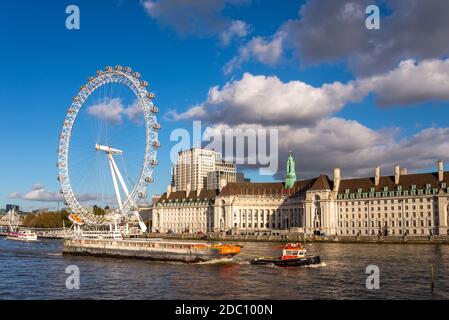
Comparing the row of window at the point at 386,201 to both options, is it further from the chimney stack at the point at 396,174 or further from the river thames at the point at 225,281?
the river thames at the point at 225,281

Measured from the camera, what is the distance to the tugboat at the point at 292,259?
61.1m

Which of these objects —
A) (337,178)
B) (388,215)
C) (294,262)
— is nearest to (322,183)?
(337,178)

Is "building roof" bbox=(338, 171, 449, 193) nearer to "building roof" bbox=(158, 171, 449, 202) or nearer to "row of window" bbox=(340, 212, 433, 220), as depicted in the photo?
"building roof" bbox=(158, 171, 449, 202)

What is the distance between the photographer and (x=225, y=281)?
4912 centimetres

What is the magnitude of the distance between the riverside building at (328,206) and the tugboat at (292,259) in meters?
74.2

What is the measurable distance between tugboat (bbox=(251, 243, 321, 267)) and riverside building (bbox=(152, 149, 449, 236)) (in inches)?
2921

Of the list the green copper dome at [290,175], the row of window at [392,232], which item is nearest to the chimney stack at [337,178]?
the row of window at [392,232]

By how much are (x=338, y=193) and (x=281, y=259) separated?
302 ft

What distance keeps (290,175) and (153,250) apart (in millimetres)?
112144

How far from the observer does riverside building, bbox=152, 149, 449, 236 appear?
428ft

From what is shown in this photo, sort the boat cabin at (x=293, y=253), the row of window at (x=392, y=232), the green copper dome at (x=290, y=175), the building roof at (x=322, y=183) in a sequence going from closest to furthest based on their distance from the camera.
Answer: the boat cabin at (x=293, y=253) → the row of window at (x=392, y=232) → the building roof at (x=322, y=183) → the green copper dome at (x=290, y=175)

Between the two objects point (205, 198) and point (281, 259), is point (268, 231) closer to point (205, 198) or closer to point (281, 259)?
point (205, 198)
